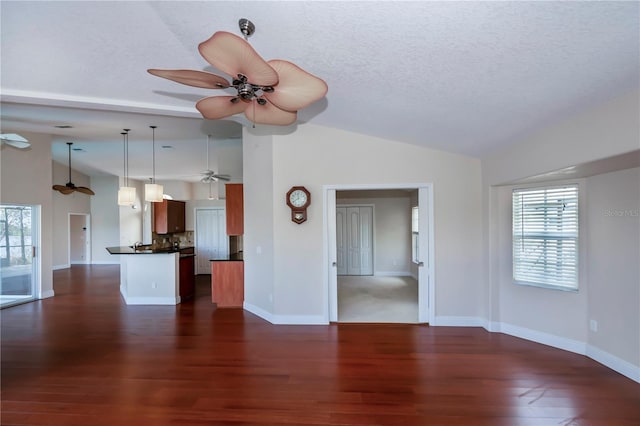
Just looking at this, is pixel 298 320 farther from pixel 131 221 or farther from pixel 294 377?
pixel 131 221

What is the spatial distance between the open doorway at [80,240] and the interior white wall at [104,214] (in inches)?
6.2

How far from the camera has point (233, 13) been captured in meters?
2.13

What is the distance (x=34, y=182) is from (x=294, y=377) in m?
6.35

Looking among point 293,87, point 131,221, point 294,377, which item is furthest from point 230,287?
point 131,221

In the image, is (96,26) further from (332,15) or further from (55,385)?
(55,385)

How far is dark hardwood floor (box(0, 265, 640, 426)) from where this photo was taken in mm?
2395

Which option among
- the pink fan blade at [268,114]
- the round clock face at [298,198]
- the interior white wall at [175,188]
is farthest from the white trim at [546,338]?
the interior white wall at [175,188]

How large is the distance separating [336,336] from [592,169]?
3.26 meters

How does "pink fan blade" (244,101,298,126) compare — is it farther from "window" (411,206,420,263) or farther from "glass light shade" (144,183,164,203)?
"window" (411,206,420,263)

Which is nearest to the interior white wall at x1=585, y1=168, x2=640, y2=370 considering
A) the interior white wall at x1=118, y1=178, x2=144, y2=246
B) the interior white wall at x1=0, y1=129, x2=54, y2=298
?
the interior white wall at x1=0, y1=129, x2=54, y2=298

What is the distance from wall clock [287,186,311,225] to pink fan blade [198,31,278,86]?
2629 millimetres

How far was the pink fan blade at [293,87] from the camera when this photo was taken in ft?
5.57

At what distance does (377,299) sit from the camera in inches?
226

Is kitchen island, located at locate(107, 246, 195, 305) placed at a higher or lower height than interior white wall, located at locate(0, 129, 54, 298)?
lower
